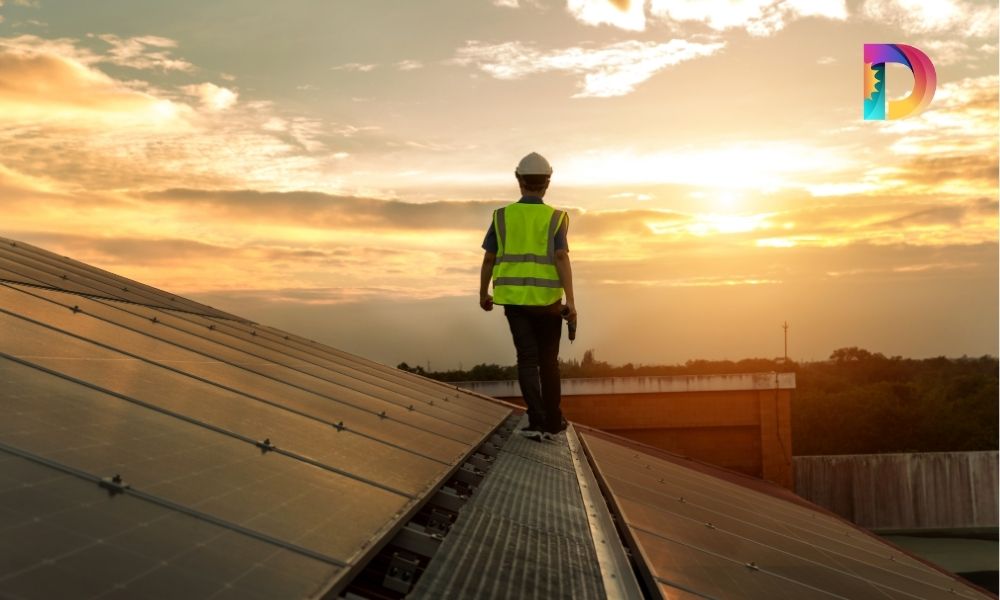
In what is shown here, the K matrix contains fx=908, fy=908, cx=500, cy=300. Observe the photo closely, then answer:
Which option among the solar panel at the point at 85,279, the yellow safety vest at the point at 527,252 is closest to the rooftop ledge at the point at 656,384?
the solar panel at the point at 85,279

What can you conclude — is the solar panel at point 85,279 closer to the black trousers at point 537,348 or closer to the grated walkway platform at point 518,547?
the black trousers at point 537,348

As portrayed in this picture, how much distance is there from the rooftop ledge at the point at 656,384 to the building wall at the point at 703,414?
2 centimetres

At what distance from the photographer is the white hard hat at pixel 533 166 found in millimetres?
8141

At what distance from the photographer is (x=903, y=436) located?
2121 inches

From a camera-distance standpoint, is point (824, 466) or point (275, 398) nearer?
point (275, 398)

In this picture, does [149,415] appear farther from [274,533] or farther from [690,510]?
[690,510]

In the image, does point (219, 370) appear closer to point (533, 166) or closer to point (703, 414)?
point (533, 166)

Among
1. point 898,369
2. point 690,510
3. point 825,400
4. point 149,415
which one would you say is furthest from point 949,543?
point 898,369

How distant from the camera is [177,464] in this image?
11.2ft

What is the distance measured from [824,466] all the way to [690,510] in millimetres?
18111

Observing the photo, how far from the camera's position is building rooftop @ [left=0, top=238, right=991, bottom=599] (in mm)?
2623

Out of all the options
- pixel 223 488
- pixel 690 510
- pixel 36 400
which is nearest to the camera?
pixel 223 488

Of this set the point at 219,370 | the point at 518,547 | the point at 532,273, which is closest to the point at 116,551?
the point at 518,547

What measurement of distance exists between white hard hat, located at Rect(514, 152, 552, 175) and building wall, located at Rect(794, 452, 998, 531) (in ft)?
57.9
